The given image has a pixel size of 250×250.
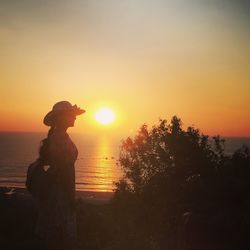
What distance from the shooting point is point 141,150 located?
3669 cm

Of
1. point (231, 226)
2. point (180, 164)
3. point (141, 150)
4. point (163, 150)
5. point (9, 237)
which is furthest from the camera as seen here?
point (141, 150)

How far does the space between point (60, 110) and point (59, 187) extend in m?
1.02

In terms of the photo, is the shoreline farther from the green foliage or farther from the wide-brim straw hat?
the wide-brim straw hat

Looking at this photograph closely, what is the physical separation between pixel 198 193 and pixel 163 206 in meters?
5.88

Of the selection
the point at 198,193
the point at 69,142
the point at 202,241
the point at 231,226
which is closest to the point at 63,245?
the point at 69,142

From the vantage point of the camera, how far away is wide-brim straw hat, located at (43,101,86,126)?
16.7 ft

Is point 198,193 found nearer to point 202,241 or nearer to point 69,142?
point 202,241

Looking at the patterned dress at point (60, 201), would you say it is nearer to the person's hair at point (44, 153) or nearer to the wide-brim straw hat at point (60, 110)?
the person's hair at point (44, 153)

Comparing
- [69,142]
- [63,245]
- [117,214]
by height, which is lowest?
[117,214]

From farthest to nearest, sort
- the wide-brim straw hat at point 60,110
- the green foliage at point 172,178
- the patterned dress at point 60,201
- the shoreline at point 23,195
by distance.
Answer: the shoreline at point 23,195, the green foliage at point 172,178, the wide-brim straw hat at point 60,110, the patterned dress at point 60,201

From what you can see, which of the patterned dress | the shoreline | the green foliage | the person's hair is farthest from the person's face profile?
the shoreline

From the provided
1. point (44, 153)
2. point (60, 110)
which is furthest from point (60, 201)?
point (60, 110)

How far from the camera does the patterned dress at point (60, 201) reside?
15.7 feet

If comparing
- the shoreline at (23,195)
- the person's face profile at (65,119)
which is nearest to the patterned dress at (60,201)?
the person's face profile at (65,119)
